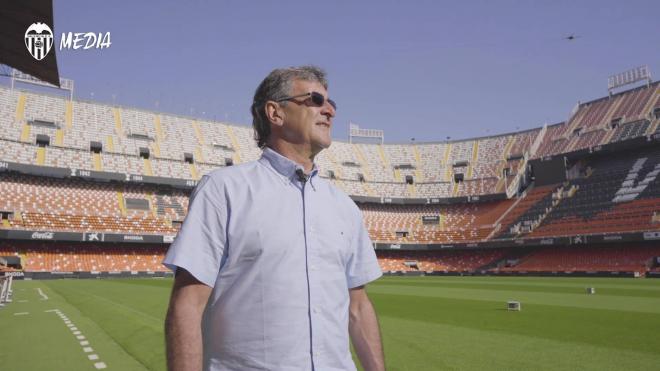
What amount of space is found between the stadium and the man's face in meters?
10.6

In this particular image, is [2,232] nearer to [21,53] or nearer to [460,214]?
[21,53]

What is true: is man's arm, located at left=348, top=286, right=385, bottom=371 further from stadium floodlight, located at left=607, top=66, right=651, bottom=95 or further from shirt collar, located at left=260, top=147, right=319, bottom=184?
stadium floodlight, located at left=607, top=66, right=651, bottom=95

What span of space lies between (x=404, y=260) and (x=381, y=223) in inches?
218

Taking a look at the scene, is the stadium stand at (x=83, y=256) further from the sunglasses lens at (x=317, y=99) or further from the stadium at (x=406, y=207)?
the sunglasses lens at (x=317, y=99)

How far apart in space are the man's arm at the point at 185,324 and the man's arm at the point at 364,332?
0.89 metres

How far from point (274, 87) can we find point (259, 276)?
37.7 inches

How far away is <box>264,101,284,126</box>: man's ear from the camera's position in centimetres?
241

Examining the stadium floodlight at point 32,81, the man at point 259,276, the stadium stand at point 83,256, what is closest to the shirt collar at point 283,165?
the man at point 259,276

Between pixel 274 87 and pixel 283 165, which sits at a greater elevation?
pixel 274 87

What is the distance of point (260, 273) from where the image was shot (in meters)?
1.98

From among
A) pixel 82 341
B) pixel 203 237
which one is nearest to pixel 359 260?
pixel 203 237

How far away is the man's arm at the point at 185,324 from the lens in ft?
6.00

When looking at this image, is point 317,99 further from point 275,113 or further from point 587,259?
point 587,259

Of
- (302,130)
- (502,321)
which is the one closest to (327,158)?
(502,321)
